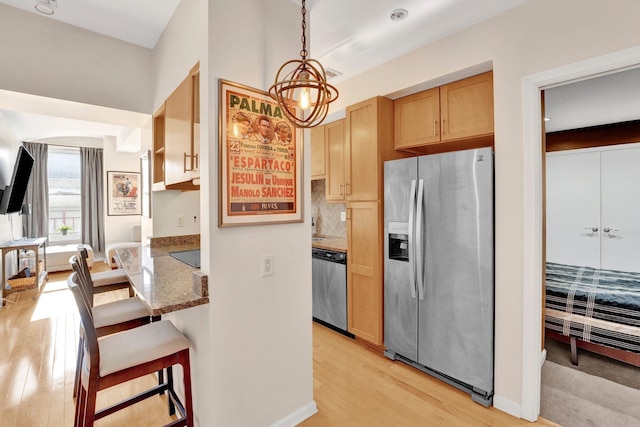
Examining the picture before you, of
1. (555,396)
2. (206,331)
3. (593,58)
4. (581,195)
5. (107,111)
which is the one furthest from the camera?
(581,195)

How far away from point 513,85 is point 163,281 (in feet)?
8.53

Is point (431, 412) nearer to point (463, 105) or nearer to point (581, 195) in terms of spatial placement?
point (463, 105)

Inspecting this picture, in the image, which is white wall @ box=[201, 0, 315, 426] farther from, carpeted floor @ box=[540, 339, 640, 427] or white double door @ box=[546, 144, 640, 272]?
white double door @ box=[546, 144, 640, 272]

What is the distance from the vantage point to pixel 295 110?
1.84 m

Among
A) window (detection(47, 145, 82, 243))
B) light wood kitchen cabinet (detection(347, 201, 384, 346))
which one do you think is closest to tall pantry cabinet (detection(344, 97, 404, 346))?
light wood kitchen cabinet (detection(347, 201, 384, 346))

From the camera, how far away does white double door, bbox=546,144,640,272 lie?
14.3 feet

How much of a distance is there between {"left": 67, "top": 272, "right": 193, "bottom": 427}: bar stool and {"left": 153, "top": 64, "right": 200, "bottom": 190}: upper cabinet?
0.87 meters

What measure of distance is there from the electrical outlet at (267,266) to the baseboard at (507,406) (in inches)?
71.5

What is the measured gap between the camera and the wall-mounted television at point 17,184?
3.88 metres

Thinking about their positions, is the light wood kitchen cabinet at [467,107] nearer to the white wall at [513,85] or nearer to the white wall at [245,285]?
the white wall at [513,85]

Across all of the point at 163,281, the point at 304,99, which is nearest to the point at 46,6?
the point at 163,281

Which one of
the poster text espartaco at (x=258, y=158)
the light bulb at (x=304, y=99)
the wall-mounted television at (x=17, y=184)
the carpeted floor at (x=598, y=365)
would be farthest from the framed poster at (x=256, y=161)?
the wall-mounted television at (x=17, y=184)

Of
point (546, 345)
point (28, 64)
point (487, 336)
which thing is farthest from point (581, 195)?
point (28, 64)

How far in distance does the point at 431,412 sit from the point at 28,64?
3.91 metres
